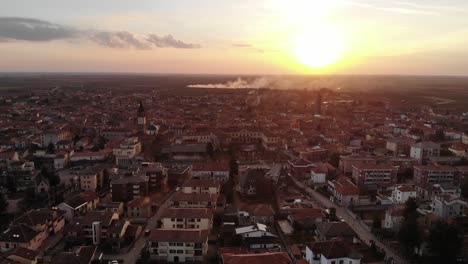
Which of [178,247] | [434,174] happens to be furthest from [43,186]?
[434,174]

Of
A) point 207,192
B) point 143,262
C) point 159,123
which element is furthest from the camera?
point 159,123

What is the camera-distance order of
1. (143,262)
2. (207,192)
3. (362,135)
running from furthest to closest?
(362,135), (207,192), (143,262)

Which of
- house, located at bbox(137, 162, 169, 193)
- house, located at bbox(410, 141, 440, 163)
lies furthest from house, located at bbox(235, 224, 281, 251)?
house, located at bbox(410, 141, 440, 163)

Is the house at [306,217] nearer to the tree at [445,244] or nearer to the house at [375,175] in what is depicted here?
the tree at [445,244]

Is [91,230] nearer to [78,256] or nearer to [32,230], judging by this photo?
[32,230]

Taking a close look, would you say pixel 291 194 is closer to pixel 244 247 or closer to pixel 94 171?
pixel 244 247

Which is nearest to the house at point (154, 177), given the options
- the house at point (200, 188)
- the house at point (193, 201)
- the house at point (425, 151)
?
the house at point (200, 188)

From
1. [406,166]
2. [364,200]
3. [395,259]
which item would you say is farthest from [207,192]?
[406,166]
